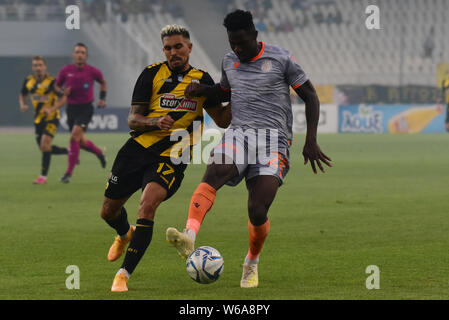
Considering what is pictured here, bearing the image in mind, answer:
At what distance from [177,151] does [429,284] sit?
85.9 inches

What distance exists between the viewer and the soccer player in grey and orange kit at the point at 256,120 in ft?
21.5

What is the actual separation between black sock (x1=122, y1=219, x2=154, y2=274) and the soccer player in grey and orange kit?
0.57 meters

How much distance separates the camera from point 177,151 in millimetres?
7066

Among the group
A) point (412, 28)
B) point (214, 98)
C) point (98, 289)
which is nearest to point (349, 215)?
point (214, 98)

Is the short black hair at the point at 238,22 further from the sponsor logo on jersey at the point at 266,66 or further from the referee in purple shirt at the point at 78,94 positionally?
the referee in purple shirt at the point at 78,94

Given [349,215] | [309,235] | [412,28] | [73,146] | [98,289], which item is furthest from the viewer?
[412,28]

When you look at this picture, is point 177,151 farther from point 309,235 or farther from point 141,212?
point 309,235

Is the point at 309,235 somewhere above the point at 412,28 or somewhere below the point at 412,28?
below

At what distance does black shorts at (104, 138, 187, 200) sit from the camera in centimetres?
688

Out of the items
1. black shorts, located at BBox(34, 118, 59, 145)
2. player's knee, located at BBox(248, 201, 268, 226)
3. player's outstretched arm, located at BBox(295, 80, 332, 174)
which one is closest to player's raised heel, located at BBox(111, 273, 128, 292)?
player's knee, located at BBox(248, 201, 268, 226)

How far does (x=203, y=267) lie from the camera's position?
242 inches

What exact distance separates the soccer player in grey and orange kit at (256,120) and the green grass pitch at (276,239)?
612 millimetres

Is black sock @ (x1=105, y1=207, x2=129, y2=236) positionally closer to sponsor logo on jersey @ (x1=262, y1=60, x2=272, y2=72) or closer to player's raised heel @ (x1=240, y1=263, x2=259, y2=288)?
player's raised heel @ (x1=240, y1=263, x2=259, y2=288)

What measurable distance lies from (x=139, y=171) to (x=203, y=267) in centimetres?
126
